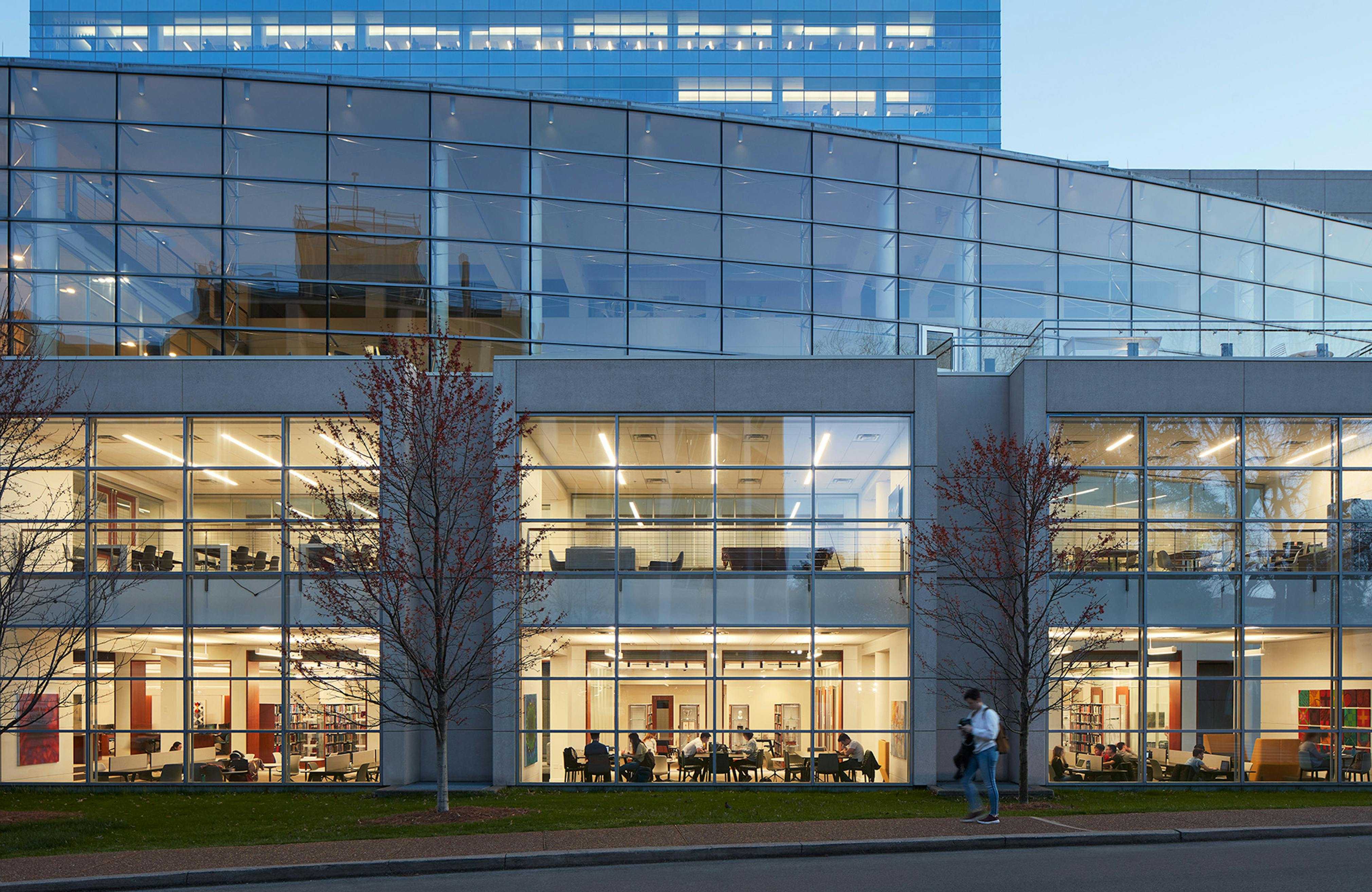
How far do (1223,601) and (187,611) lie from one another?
20473mm

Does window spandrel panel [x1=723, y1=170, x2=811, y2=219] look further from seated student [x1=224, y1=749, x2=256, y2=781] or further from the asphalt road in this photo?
the asphalt road

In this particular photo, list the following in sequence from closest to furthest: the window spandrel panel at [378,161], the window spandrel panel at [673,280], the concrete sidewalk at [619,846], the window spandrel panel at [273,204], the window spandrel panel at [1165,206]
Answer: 1. the concrete sidewalk at [619,846]
2. the window spandrel panel at [273,204]
3. the window spandrel panel at [378,161]
4. the window spandrel panel at [673,280]
5. the window spandrel panel at [1165,206]

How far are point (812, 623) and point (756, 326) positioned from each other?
12.1m

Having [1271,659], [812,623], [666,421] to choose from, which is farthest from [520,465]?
[1271,659]

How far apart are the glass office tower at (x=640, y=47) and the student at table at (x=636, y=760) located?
6466 cm

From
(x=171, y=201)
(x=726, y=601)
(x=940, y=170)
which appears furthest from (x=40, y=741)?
(x=940, y=170)

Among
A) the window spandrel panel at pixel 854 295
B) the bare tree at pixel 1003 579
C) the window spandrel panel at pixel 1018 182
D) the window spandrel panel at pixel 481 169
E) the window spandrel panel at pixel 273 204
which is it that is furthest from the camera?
the window spandrel panel at pixel 1018 182

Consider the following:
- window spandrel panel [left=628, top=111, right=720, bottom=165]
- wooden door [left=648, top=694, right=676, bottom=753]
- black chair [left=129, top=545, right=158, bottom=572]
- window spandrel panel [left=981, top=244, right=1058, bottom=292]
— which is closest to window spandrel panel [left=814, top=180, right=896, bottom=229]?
window spandrel panel [left=981, top=244, right=1058, bottom=292]

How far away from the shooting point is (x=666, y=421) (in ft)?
72.2

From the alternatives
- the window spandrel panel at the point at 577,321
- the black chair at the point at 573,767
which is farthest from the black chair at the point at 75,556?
the window spandrel panel at the point at 577,321

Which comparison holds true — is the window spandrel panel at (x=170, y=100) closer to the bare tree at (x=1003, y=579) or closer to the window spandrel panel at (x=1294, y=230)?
the bare tree at (x=1003, y=579)

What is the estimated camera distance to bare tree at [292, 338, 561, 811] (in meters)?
18.1

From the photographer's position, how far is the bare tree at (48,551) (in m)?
21.2

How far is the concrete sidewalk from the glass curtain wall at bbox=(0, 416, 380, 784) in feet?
26.9
